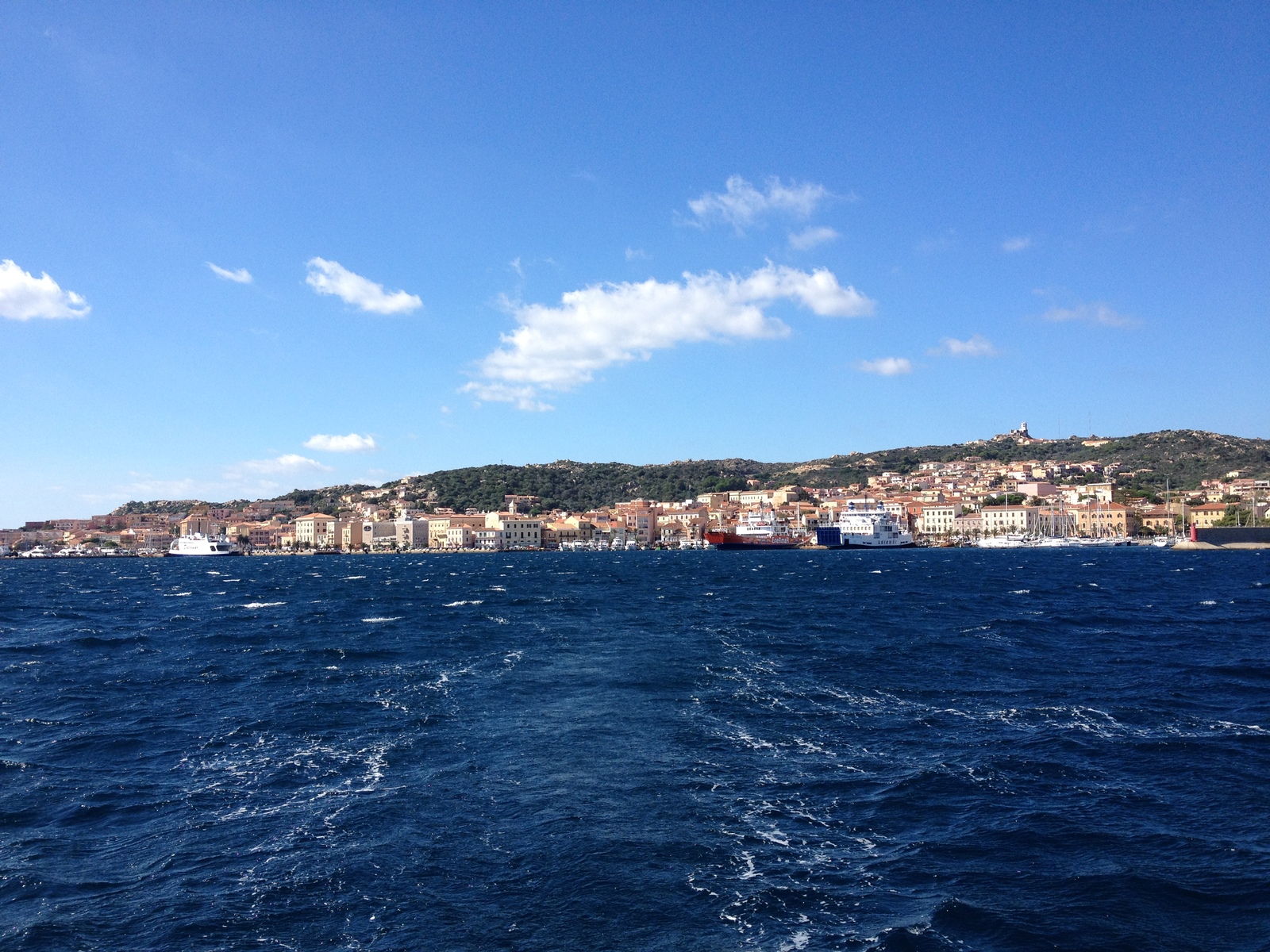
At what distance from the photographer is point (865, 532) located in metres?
124

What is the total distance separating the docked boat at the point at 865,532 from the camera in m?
123

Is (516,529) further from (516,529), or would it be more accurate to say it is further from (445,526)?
(445,526)

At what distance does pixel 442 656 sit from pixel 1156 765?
52.5 ft

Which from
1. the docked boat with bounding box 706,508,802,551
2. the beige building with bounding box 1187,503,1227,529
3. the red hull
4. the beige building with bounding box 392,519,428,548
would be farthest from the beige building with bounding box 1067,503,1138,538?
the beige building with bounding box 392,519,428,548

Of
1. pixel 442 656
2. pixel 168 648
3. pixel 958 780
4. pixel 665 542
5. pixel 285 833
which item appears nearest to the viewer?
pixel 285 833

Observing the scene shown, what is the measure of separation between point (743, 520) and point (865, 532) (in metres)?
20.9

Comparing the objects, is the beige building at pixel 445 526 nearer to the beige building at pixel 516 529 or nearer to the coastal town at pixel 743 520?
the coastal town at pixel 743 520

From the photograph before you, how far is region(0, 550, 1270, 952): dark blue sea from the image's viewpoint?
24.3 ft

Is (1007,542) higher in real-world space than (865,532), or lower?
lower

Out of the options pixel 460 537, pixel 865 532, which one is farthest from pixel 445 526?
pixel 865 532

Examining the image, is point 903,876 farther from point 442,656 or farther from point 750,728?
point 442,656

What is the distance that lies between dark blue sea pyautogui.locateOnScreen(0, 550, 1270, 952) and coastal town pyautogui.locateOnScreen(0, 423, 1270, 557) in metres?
104

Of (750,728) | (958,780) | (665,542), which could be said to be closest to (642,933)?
(958,780)

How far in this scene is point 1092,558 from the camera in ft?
267
